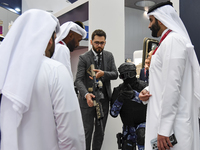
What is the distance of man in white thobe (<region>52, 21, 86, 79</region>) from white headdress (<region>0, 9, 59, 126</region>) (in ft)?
3.25

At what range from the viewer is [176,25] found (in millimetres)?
1796

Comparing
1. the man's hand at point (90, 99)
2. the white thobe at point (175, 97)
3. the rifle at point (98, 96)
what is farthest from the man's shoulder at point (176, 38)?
the man's hand at point (90, 99)

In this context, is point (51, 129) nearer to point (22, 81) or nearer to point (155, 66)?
point (22, 81)

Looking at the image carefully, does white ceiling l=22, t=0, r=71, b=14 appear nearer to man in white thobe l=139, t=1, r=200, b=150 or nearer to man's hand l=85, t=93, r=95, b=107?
man's hand l=85, t=93, r=95, b=107

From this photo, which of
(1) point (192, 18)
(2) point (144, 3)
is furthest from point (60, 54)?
(2) point (144, 3)

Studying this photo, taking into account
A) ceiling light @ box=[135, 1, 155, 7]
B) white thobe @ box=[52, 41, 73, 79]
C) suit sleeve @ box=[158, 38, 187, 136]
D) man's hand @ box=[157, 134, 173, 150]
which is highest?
ceiling light @ box=[135, 1, 155, 7]

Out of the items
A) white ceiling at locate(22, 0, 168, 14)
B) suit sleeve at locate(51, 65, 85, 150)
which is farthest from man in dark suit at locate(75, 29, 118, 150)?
white ceiling at locate(22, 0, 168, 14)

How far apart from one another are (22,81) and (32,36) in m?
0.28

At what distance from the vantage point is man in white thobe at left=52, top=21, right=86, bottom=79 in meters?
2.34

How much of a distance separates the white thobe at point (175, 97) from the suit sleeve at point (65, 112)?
632 mm

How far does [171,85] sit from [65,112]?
0.77 m

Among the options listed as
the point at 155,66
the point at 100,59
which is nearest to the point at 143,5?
the point at 100,59

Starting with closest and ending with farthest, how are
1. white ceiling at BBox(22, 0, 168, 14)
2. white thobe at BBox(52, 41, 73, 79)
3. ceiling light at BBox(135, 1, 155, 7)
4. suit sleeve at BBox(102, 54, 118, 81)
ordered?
white thobe at BBox(52, 41, 73, 79) → suit sleeve at BBox(102, 54, 118, 81) → white ceiling at BBox(22, 0, 168, 14) → ceiling light at BBox(135, 1, 155, 7)

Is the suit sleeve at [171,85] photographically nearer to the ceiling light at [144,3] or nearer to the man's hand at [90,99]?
the man's hand at [90,99]
